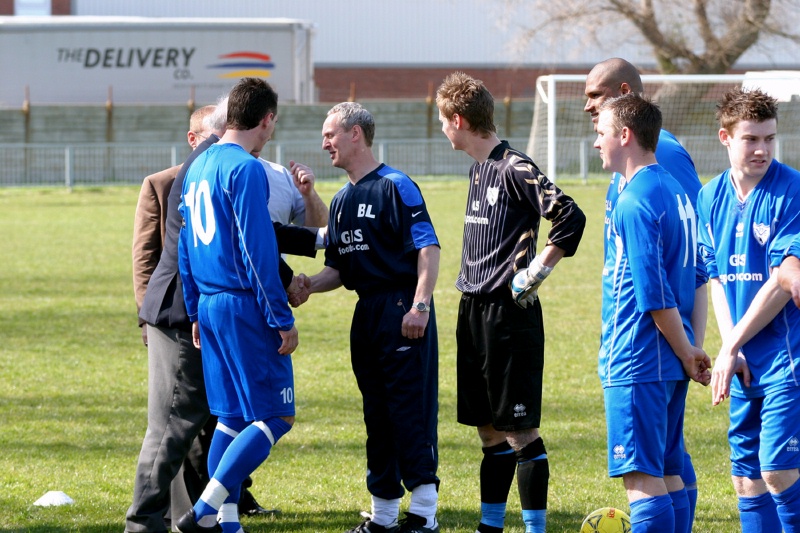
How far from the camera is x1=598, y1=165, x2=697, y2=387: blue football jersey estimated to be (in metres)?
3.87

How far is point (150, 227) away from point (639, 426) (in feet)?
8.96

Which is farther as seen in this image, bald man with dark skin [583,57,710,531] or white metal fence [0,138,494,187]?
white metal fence [0,138,494,187]

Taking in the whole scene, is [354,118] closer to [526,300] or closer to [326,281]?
[326,281]

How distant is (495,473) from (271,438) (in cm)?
112

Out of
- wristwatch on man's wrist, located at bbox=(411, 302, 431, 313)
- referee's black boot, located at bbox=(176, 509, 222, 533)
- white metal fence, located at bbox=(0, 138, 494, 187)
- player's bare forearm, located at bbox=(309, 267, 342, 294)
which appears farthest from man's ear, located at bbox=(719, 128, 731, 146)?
white metal fence, located at bbox=(0, 138, 494, 187)

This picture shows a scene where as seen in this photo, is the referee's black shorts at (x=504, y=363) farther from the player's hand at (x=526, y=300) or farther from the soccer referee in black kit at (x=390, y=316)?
the soccer referee in black kit at (x=390, y=316)

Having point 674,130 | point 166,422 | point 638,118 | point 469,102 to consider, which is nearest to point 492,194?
point 469,102

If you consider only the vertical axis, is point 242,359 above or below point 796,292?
below

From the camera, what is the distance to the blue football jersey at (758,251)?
4223 millimetres

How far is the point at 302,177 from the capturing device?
5.32 m

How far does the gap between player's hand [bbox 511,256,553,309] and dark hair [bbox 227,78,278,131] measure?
4.59ft

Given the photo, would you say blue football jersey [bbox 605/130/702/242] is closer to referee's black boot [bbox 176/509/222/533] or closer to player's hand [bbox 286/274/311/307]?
player's hand [bbox 286/274/311/307]

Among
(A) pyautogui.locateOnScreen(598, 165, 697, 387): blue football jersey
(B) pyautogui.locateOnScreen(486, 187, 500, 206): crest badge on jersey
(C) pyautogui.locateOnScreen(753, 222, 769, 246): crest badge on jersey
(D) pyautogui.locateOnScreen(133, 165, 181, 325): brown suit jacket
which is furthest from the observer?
(D) pyautogui.locateOnScreen(133, 165, 181, 325): brown suit jacket

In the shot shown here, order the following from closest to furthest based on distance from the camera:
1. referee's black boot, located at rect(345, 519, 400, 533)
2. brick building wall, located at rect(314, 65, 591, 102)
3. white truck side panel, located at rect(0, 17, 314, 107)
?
referee's black boot, located at rect(345, 519, 400, 533)
white truck side panel, located at rect(0, 17, 314, 107)
brick building wall, located at rect(314, 65, 591, 102)
